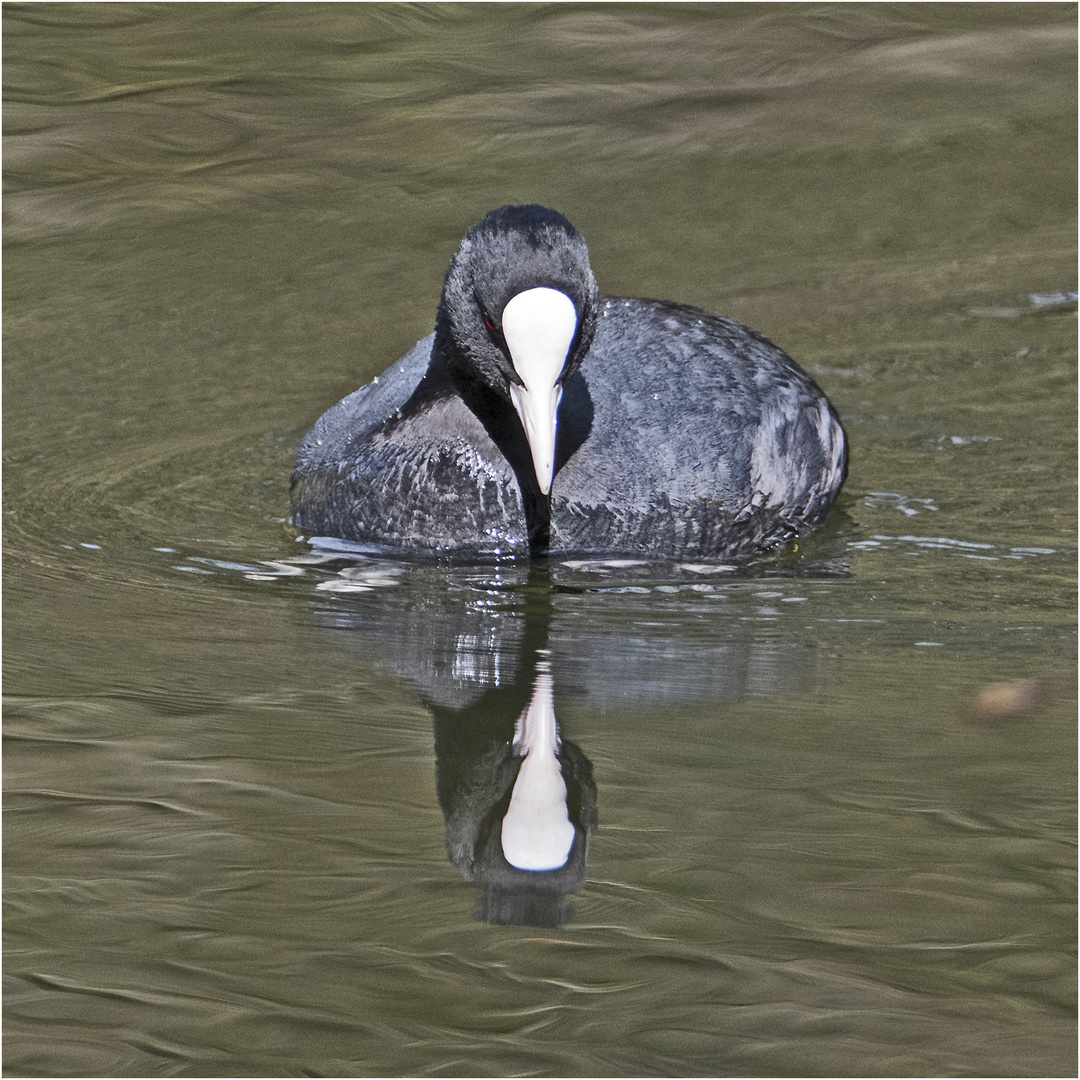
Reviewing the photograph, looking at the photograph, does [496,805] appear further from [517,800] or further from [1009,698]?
[1009,698]

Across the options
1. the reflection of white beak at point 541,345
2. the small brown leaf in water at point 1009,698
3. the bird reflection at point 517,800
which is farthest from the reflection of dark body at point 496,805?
the small brown leaf in water at point 1009,698

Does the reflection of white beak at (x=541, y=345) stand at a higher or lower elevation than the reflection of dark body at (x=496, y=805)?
higher

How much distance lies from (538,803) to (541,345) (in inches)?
49.2

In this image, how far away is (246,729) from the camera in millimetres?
3633

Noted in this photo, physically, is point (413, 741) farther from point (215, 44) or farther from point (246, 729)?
point (215, 44)

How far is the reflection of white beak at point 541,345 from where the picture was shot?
13.7ft

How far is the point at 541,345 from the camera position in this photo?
13.7 ft

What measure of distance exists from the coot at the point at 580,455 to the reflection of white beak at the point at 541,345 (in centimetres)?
12

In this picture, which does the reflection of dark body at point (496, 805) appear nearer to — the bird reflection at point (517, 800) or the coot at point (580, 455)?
the bird reflection at point (517, 800)

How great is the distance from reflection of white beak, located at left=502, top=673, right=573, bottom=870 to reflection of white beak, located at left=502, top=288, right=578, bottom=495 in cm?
69

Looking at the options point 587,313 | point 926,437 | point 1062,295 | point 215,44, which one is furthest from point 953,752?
point 215,44

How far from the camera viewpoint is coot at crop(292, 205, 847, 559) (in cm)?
473

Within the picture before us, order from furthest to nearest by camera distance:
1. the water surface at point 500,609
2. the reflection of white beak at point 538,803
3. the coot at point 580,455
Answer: the coot at point 580,455 → the reflection of white beak at point 538,803 → the water surface at point 500,609

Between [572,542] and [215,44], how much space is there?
4939mm
